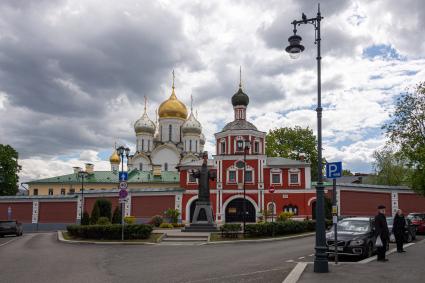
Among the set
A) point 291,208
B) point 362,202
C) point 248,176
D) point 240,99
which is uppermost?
point 240,99

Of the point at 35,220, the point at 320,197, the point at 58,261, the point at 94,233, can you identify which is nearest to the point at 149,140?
the point at 35,220

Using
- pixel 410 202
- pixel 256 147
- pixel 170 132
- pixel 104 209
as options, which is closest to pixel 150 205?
pixel 104 209

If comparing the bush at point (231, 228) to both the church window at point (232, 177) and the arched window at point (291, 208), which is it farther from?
the church window at point (232, 177)

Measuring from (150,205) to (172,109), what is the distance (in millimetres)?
29017

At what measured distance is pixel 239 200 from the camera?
47469 millimetres

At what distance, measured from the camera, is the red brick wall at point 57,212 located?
49.2 m

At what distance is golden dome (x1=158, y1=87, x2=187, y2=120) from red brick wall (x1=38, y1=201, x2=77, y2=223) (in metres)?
28.6

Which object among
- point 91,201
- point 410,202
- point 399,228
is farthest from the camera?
point 91,201

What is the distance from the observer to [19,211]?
1975 inches

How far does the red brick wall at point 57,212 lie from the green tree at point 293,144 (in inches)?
1082

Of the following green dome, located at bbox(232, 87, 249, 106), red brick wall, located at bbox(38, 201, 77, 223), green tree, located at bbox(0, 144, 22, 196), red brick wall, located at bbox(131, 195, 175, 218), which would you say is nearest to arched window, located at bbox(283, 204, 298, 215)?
red brick wall, located at bbox(131, 195, 175, 218)

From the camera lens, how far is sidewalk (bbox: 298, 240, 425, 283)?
10469mm

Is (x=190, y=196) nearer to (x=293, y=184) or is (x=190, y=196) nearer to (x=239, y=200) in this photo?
(x=239, y=200)

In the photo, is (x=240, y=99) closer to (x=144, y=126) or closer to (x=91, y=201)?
(x=91, y=201)
